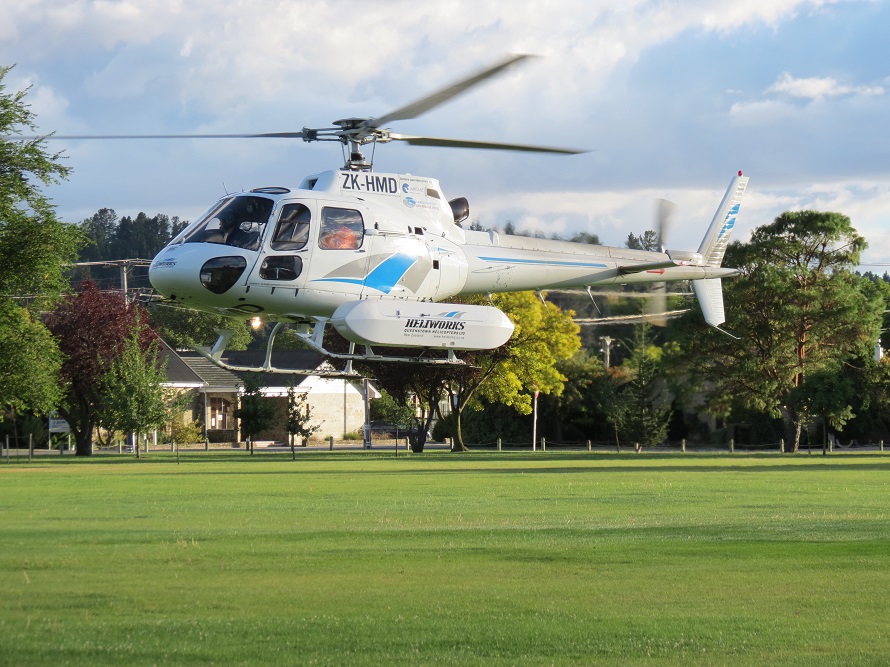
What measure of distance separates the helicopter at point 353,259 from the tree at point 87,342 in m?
34.6

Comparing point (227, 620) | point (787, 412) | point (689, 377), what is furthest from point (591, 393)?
point (227, 620)

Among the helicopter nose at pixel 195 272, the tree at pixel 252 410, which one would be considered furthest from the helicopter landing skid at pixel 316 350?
the tree at pixel 252 410

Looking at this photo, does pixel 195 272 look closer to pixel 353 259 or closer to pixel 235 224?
pixel 235 224

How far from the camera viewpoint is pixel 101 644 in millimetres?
9125

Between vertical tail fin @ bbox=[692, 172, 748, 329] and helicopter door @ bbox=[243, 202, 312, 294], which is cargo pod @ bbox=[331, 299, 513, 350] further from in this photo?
vertical tail fin @ bbox=[692, 172, 748, 329]

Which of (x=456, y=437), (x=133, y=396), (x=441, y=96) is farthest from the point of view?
(x=456, y=437)

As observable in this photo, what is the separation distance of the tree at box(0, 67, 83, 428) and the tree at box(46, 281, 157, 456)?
8.97 meters

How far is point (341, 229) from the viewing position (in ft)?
91.5

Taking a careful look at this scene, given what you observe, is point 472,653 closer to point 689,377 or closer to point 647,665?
point 647,665

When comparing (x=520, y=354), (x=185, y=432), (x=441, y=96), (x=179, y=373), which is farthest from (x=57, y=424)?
(x=441, y=96)

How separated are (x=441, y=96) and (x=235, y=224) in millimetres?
5428

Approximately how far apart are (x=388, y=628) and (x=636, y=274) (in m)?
24.5

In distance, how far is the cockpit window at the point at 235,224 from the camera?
1051 inches

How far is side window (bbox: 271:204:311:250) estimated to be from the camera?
1063 inches
